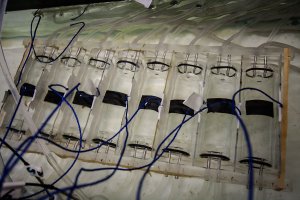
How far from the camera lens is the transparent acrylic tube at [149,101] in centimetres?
128

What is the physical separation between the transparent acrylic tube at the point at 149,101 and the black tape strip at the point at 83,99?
225mm

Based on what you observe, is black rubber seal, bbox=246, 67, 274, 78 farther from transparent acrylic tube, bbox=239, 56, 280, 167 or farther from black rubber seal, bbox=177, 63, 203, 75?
black rubber seal, bbox=177, 63, 203, 75

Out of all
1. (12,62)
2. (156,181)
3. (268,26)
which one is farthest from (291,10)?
(12,62)

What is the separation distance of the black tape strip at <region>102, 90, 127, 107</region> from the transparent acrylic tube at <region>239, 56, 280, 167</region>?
55 cm

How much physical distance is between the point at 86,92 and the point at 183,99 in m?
0.48

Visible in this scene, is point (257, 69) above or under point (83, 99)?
above

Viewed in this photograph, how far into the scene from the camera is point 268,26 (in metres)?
1.52

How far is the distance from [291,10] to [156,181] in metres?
1.12

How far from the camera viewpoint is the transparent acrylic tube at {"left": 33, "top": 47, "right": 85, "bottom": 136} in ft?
4.66

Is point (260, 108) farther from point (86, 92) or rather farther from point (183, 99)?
A: point (86, 92)

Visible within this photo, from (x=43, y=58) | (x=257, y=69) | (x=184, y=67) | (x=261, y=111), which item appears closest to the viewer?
(x=261, y=111)

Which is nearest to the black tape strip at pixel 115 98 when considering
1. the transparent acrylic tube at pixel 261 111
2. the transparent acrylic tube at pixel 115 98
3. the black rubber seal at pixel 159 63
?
the transparent acrylic tube at pixel 115 98

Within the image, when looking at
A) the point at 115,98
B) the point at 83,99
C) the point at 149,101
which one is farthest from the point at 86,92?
the point at 149,101

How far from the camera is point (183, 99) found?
132 cm
